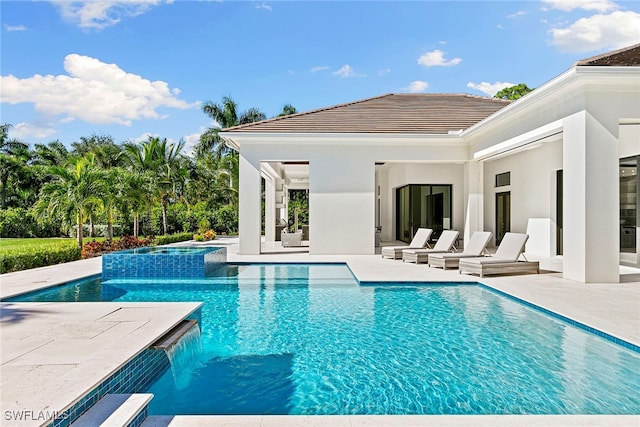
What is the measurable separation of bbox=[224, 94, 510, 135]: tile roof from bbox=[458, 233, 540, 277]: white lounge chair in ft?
19.5

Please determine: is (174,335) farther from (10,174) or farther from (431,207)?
(10,174)

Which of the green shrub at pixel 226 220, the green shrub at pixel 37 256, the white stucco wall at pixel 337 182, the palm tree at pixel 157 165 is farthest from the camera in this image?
the green shrub at pixel 226 220

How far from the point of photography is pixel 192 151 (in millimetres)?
33938

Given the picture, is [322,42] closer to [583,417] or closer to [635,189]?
[635,189]

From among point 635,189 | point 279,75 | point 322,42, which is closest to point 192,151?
point 279,75

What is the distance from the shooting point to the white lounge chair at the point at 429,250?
1223cm

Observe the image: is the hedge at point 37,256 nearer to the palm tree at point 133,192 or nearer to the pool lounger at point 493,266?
the palm tree at point 133,192

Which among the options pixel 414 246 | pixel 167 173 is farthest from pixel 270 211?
pixel 414 246

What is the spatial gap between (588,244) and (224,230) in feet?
82.6

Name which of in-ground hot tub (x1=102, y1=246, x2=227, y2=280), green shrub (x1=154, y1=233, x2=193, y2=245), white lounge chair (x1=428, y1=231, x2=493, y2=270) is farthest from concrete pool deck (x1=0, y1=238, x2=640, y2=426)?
green shrub (x1=154, y1=233, x2=193, y2=245)

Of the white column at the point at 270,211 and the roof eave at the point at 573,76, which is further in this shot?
the white column at the point at 270,211

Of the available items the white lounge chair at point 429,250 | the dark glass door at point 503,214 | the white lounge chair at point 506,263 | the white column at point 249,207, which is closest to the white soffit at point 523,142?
the white lounge chair at point 506,263

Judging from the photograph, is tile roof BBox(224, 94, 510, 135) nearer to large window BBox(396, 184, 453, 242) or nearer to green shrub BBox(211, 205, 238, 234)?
large window BBox(396, 184, 453, 242)

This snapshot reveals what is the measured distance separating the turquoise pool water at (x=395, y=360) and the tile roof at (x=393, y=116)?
837cm
